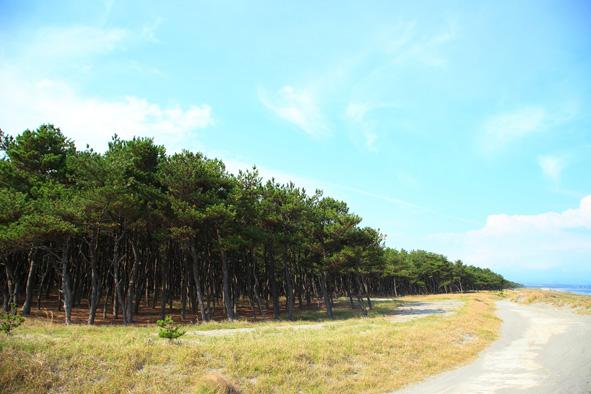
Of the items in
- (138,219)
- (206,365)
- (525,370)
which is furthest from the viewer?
(138,219)

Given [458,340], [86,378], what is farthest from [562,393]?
[86,378]

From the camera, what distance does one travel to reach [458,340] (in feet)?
66.3

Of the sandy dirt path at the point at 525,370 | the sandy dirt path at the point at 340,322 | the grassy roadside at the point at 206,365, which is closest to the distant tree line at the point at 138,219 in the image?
the sandy dirt path at the point at 340,322

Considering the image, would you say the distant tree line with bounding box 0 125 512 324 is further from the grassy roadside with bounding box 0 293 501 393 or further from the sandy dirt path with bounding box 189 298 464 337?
the grassy roadside with bounding box 0 293 501 393

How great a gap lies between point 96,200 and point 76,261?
54.1 feet

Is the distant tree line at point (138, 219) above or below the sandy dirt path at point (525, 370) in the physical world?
above

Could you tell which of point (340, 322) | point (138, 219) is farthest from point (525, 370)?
point (138, 219)

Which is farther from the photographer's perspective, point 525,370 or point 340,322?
point 340,322

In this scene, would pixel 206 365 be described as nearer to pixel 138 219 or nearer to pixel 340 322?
pixel 138 219

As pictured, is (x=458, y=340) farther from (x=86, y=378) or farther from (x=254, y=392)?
(x=86, y=378)

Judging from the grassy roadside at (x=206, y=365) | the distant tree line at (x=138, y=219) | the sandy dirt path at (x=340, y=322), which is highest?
the distant tree line at (x=138, y=219)

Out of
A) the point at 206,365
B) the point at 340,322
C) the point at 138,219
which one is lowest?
the point at 340,322

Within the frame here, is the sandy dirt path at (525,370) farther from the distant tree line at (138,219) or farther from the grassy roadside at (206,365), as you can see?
the distant tree line at (138,219)

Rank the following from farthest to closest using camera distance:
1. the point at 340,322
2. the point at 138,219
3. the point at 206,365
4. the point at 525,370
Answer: the point at 340,322 < the point at 138,219 < the point at 525,370 < the point at 206,365
